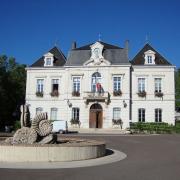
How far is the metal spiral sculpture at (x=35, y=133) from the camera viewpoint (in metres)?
13.3

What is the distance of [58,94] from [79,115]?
3.98 m

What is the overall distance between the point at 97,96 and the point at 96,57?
5013mm

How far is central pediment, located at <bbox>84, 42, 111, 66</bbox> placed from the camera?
132 ft

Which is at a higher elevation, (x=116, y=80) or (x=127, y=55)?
(x=127, y=55)

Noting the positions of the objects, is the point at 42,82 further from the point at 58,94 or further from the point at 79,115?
the point at 79,115

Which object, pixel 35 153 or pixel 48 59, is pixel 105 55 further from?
pixel 35 153

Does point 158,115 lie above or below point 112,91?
below

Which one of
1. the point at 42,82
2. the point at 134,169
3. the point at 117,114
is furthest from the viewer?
the point at 42,82

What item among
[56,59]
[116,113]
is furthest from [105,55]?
[116,113]

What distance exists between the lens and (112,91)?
3975 centimetres

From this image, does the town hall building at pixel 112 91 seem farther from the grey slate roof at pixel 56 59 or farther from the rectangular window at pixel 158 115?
the grey slate roof at pixel 56 59

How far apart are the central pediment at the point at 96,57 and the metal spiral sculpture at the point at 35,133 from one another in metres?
26.7

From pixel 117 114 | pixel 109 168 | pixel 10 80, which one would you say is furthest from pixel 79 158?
pixel 10 80

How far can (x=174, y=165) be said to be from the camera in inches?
453
